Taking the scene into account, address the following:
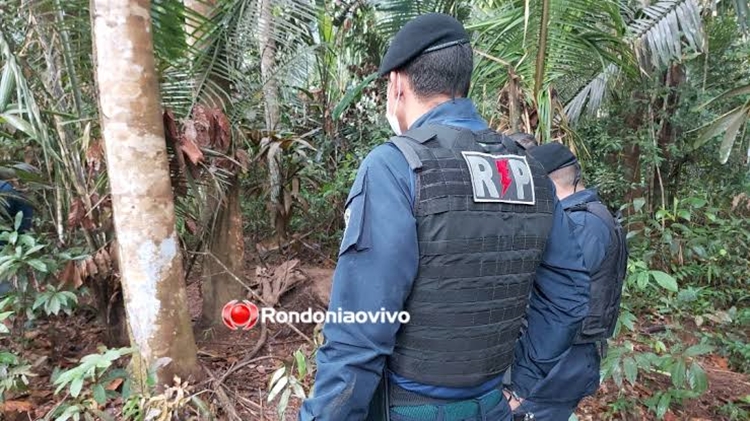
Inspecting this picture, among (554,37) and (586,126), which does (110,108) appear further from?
(586,126)

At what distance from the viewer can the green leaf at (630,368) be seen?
2223mm

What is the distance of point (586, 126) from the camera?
5.29 metres

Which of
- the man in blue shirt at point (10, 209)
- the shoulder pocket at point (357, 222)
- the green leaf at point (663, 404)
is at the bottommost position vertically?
the green leaf at point (663, 404)

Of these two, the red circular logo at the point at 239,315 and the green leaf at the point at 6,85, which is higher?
the green leaf at the point at 6,85

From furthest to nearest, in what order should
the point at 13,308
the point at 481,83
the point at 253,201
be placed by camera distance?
the point at 253,201 → the point at 481,83 → the point at 13,308

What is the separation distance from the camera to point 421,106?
1.12m

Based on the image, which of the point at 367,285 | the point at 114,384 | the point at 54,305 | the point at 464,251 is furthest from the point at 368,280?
the point at 54,305

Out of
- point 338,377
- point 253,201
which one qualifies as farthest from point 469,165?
point 253,201

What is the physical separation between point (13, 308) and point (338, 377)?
243 centimetres

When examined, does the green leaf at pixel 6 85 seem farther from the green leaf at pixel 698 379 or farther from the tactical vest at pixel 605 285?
the green leaf at pixel 698 379

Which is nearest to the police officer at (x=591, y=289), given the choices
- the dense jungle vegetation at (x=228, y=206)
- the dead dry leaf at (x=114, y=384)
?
the dense jungle vegetation at (x=228, y=206)

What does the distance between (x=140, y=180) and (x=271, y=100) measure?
100 inches

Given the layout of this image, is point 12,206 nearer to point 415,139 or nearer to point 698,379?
point 415,139

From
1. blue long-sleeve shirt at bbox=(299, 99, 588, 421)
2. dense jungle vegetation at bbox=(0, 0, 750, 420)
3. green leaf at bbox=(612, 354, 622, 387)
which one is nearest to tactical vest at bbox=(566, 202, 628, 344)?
green leaf at bbox=(612, 354, 622, 387)
